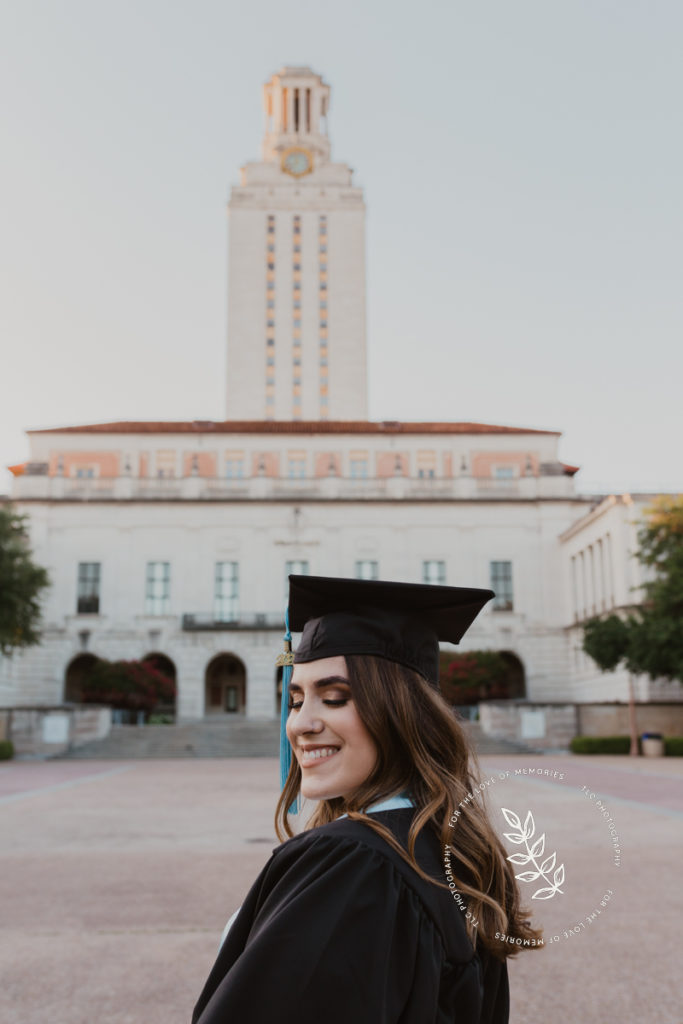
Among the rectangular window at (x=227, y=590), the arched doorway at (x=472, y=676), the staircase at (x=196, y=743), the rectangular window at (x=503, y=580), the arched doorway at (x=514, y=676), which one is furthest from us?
the arched doorway at (x=514, y=676)

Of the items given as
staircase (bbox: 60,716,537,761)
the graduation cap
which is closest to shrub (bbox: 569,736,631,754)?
staircase (bbox: 60,716,537,761)

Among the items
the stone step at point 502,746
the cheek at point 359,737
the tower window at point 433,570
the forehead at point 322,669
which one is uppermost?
the tower window at point 433,570

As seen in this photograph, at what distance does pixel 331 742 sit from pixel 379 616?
13.2 inches

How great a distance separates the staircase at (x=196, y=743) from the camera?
120ft

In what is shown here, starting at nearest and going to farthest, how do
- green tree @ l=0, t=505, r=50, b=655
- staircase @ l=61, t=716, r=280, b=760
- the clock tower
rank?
1. green tree @ l=0, t=505, r=50, b=655
2. staircase @ l=61, t=716, r=280, b=760
3. the clock tower

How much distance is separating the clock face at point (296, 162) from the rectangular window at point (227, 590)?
160 feet

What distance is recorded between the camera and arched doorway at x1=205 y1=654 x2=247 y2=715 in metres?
58.2

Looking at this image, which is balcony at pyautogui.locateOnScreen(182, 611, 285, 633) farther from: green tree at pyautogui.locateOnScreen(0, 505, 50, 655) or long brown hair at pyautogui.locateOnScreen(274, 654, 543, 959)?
long brown hair at pyautogui.locateOnScreen(274, 654, 543, 959)

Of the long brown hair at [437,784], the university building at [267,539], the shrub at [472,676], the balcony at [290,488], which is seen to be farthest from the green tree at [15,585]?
the long brown hair at [437,784]

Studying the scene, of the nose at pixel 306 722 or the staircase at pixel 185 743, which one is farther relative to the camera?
the staircase at pixel 185 743

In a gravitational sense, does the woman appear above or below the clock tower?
below

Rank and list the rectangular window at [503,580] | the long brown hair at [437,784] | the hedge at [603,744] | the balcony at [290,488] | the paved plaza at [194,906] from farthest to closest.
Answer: the balcony at [290,488]
the rectangular window at [503,580]
the hedge at [603,744]
the paved plaza at [194,906]
the long brown hair at [437,784]

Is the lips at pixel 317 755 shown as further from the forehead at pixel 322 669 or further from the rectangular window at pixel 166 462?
the rectangular window at pixel 166 462

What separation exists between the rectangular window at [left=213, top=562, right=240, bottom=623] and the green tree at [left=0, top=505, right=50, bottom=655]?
1962 centimetres
